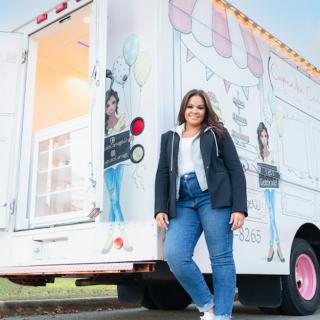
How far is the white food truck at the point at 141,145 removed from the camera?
12.3 ft

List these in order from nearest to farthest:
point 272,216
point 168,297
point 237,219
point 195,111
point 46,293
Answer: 1. point 237,219
2. point 195,111
3. point 272,216
4. point 168,297
5. point 46,293

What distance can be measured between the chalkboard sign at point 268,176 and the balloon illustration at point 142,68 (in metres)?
1.36

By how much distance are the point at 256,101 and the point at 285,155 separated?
2.12 ft

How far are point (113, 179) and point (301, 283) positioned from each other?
2.32 meters

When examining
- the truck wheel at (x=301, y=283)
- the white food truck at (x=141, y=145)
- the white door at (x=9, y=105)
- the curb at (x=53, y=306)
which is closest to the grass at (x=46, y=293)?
the curb at (x=53, y=306)

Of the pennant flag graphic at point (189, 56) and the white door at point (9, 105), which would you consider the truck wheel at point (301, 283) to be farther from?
the white door at point (9, 105)

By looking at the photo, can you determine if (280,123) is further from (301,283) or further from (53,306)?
(53,306)

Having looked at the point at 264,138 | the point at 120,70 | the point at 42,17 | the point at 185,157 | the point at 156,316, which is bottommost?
the point at 156,316

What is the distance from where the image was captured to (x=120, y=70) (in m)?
4.07

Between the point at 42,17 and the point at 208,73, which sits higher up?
the point at 42,17

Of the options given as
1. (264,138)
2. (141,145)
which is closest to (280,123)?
(264,138)

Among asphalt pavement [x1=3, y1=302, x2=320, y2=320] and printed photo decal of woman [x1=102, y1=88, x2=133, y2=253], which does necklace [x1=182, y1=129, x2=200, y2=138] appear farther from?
asphalt pavement [x1=3, y1=302, x2=320, y2=320]

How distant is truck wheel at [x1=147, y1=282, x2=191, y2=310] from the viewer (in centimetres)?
591

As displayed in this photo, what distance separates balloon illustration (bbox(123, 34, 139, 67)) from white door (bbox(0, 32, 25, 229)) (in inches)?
45.6
